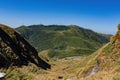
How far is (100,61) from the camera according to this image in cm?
6531

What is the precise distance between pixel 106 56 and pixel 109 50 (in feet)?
7.13

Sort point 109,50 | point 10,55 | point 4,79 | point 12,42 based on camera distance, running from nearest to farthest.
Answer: point 4,79, point 109,50, point 10,55, point 12,42

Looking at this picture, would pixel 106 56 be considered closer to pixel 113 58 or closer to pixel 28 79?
pixel 113 58

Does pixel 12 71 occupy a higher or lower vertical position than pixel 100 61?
higher

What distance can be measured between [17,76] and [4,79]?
0.93m

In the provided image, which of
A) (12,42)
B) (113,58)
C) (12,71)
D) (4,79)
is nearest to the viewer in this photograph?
(4,79)

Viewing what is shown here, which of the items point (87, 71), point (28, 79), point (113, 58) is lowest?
point (87, 71)

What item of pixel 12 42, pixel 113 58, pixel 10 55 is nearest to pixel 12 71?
pixel 113 58

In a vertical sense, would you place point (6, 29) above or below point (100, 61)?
above

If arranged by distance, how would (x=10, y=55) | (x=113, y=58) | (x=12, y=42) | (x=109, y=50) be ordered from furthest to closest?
(x=12, y=42) → (x=10, y=55) → (x=109, y=50) → (x=113, y=58)

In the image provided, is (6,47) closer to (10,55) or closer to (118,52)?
(10,55)

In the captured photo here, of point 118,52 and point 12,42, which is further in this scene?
point 12,42

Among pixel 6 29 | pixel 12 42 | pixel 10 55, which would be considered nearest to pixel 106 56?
pixel 10 55

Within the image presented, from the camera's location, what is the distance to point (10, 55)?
3250 inches
